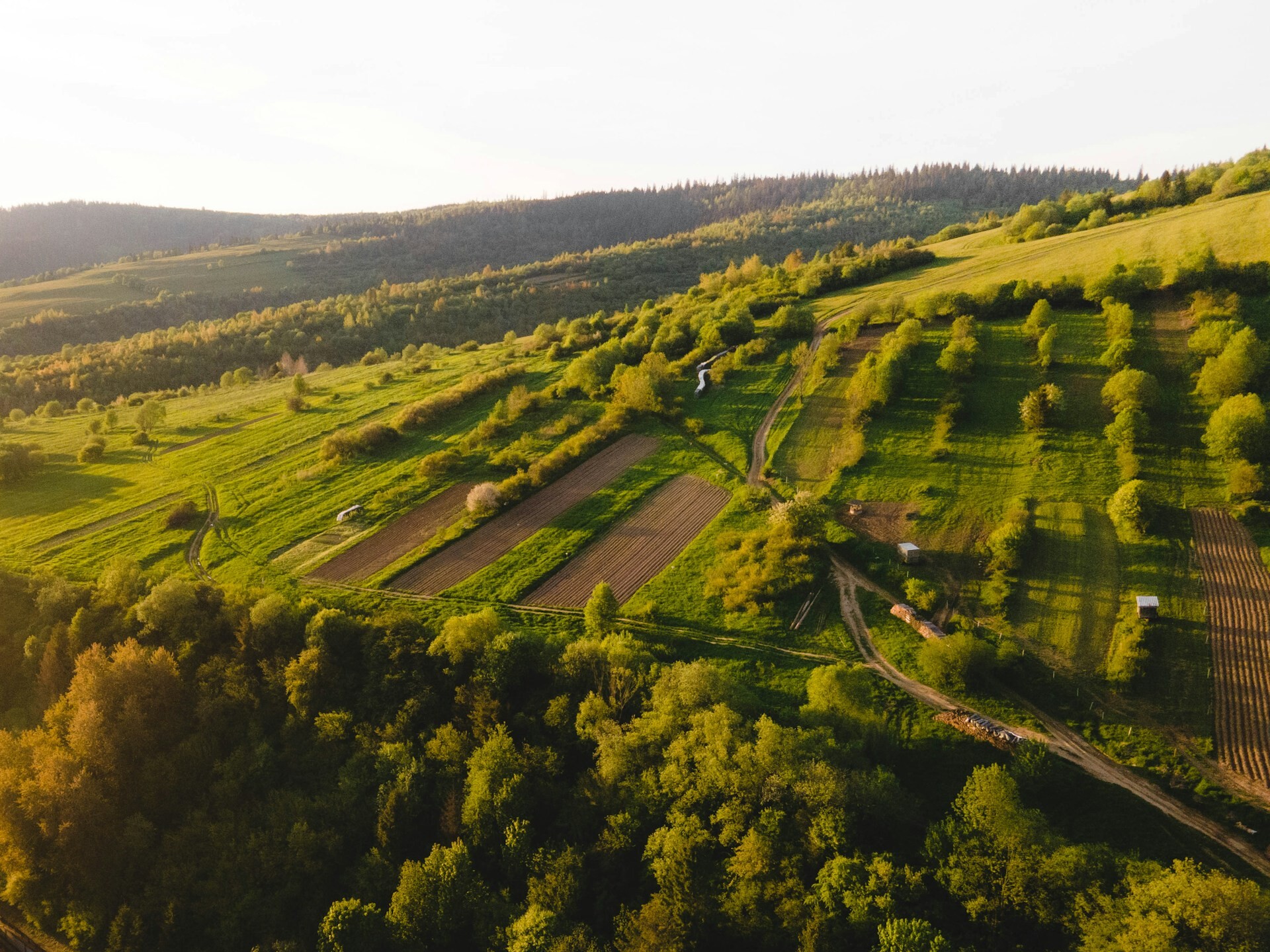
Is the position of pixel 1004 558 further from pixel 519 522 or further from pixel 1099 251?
pixel 1099 251

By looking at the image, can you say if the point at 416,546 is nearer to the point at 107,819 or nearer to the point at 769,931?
the point at 107,819

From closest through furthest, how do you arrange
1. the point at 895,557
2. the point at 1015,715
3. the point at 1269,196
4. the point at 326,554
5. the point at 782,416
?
the point at 1015,715 < the point at 895,557 < the point at 326,554 < the point at 782,416 < the point at 1269,196

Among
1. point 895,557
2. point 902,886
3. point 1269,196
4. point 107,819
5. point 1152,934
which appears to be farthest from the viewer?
point 1269,196

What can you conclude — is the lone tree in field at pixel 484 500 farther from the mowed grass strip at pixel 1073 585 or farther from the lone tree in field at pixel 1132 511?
the lone tree in field at pixel 1132 511

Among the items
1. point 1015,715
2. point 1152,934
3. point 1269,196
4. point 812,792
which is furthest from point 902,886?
point 1269,196

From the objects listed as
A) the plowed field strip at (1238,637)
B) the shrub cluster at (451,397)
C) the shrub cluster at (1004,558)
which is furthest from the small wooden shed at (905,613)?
the shrub cluster at (451,397)

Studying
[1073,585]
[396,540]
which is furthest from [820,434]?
[396,540]
